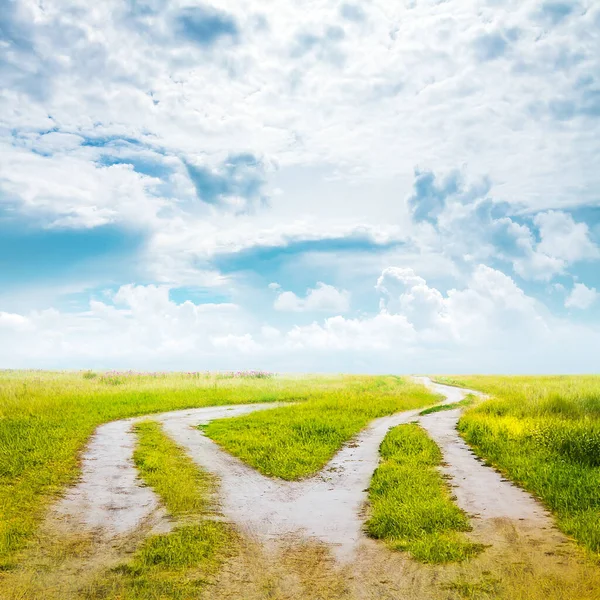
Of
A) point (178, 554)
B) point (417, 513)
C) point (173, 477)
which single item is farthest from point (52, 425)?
point (417, 513)

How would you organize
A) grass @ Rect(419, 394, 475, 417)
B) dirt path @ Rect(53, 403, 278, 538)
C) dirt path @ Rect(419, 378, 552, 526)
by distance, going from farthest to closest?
grass @ Rect(419, 394, 475, 417)
dirt path @ Rect(419, 378, 552, 526)
dirt path @ Rect(53, 403, 278, 538)

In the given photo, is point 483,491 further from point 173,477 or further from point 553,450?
point 173,477

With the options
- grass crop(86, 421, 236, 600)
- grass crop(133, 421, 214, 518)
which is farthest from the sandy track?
grass crop(86, 421, 236, 600)

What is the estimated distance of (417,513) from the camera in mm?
10031

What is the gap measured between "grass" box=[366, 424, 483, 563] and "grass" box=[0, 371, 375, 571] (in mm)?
6315

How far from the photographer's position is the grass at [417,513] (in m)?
8.46

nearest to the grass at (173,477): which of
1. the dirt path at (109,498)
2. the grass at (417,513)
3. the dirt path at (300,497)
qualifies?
the dirt path at (109,498)

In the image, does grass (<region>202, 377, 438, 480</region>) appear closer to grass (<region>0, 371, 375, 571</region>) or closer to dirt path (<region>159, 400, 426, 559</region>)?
dirt path (<region>159, 400, 426, 559</region>)

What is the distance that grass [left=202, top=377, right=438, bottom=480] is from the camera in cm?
1537

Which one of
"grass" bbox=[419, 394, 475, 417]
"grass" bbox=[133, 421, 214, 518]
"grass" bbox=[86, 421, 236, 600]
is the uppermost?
"grass" bbox=[419, 394, 475, 417]

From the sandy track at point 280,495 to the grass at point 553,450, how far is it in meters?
0.54

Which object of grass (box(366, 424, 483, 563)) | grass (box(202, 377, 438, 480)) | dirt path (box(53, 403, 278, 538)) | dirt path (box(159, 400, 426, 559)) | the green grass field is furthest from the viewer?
grass (box(202, 377, 438, 480))

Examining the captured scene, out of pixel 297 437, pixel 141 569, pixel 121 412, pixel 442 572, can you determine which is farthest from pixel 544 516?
pixel 121 412

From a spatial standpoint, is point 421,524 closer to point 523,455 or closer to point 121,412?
point 523,455
